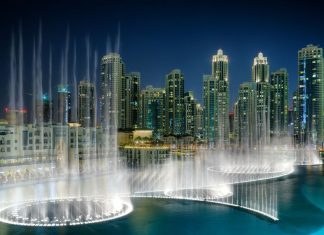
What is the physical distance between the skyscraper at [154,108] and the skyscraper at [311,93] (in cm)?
2862

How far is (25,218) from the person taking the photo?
18.0 metres

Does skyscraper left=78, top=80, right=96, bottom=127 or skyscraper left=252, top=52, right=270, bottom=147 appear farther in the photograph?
skyscraper left=252, top=52, right=270, bottom=147

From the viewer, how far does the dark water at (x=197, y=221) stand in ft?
54.5

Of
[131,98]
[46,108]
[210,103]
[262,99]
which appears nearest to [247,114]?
[262,99]

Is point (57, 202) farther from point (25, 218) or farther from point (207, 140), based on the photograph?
point (207, 140)

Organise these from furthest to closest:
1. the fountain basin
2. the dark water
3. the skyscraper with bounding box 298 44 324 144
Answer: the skyscraper with bounding box 298 44 324 144 < the fountain basin < the dark water

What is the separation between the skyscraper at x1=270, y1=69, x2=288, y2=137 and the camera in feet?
294

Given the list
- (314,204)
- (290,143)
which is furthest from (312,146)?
(314,204)

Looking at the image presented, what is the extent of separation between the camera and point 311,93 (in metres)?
84.1

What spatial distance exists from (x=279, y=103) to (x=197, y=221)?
77188mm

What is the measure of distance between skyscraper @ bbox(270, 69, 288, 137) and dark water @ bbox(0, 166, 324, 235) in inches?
2653

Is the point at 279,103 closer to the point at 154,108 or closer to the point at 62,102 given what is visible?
the point at 154,108

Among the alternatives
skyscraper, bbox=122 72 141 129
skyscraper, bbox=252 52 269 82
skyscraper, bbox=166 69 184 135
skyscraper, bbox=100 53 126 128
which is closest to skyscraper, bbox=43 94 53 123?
skyscraper, bbox=100 53 126 128

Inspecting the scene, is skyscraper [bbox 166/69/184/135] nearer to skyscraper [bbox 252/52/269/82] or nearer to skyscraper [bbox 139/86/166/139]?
skyscraper [bbox 139/86/166/139]
